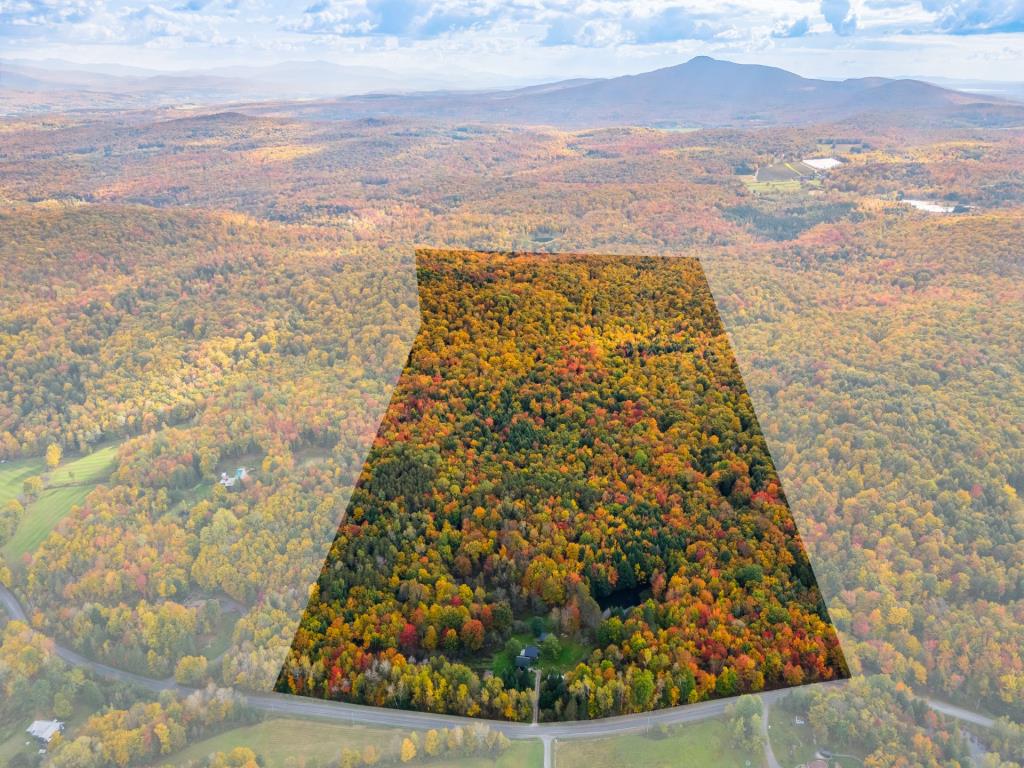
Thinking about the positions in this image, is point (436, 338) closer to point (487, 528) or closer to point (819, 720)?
point (487, 528)

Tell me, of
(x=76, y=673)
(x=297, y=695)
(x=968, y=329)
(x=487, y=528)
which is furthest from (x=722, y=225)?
(x=76, y=673)

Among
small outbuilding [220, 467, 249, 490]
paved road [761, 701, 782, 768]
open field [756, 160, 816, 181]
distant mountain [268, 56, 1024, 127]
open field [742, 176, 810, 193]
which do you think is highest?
distant mountain [268, 56, 1024, 127]

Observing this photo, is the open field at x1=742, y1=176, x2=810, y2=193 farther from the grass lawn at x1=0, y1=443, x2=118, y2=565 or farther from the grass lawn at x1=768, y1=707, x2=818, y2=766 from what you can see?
the grass lawn at x1=0, y1=443, x2=118, y2=565

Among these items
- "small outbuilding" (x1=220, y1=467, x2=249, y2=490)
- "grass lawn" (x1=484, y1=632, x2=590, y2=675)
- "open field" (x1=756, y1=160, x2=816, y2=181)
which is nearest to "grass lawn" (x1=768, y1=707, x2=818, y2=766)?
"grass lawn" (x1=484, y1=632, x2=590, y2=675)

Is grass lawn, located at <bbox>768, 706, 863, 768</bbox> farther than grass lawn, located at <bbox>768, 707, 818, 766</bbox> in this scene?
No

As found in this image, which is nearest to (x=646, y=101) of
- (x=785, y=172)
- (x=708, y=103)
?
(x=708, y=103)

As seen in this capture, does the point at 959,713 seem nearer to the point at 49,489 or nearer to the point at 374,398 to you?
the point at 374,398
